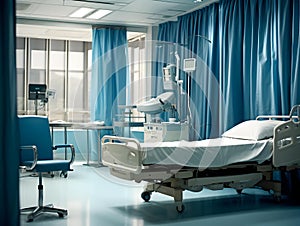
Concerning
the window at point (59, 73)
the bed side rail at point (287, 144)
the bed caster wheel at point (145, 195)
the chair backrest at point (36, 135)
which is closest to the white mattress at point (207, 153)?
the bed side rail at point (287, 144)


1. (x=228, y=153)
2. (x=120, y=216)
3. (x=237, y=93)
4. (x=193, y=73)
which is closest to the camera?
(x=120, y=216)

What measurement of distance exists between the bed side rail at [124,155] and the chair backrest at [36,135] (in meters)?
0.58

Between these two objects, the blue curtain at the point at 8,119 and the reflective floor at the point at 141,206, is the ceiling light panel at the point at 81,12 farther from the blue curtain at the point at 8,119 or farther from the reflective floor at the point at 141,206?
the blue curtain at the point at 8,119

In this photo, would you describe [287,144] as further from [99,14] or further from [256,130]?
[99,14]

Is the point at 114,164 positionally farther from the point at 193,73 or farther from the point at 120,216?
the point at 193,73

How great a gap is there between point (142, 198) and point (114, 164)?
0.57m

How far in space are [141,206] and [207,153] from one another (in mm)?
857

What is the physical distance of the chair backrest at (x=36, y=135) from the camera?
400cm

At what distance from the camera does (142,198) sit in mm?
4496

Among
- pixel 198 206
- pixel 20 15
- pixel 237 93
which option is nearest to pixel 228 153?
pixel 198 206

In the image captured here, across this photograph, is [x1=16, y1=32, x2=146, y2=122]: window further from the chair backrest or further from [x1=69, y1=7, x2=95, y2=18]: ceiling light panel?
the chair backrest

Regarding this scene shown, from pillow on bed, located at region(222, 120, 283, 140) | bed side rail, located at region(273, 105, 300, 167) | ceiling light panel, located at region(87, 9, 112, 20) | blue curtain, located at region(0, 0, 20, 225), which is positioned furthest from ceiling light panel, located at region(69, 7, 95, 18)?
blue curtain, located at region(0, 0, 20, 225)

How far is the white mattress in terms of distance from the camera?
3.88 m

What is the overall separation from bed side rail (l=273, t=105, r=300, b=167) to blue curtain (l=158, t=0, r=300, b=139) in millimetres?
437
